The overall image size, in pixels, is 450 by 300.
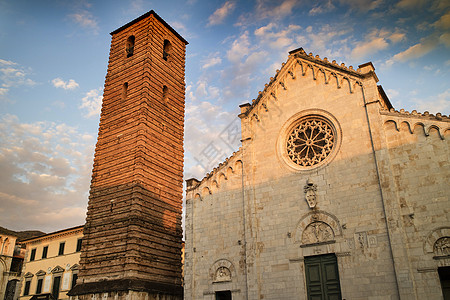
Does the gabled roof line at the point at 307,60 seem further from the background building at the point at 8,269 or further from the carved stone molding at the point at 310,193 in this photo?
the background building at the point at 8,269

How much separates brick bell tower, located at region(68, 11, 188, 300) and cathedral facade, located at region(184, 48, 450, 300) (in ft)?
12.3

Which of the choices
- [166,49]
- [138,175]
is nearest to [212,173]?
[138,175]

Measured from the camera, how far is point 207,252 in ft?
69.3

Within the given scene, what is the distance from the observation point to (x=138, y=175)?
82.1 ft

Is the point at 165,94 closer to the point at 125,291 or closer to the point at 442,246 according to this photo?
the point at 125,291

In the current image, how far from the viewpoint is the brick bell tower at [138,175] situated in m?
23.8

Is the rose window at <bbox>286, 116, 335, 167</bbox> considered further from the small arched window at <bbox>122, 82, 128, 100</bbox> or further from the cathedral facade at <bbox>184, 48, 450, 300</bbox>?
the small arched window at <bbox>122, 82, 128, 100</bbox>

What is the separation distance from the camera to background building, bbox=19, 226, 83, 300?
3572 centimetres

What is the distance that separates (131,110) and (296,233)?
14687mm

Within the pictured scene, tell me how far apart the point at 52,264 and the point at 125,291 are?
1916 centimetres

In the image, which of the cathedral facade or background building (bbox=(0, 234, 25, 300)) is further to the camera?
background building (bbox=(0, 234, 25, 300))

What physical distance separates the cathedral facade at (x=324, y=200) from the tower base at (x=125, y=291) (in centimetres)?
330

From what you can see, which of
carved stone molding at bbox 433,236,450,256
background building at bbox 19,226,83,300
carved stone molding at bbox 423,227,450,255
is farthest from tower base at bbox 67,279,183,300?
carved stone molding at bbox 433,236,450,256

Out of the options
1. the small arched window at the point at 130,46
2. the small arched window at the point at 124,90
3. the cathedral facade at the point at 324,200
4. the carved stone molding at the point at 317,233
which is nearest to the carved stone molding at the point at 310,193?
the cathedral facade at the point at 324,200
